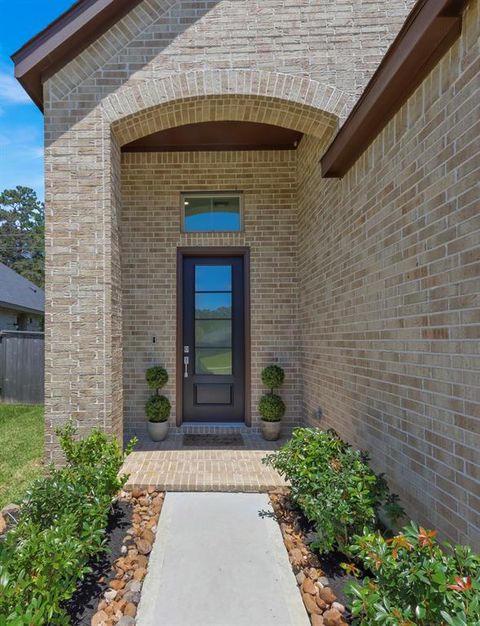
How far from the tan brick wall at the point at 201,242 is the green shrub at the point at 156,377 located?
146 millimetres

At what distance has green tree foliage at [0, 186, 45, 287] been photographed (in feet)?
112

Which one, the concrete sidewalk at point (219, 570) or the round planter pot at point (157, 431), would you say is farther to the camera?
the round planter pot at point (157, 431)

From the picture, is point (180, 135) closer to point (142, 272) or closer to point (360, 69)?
point (142, 272)

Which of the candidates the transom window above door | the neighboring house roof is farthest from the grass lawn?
the neighboring house roof

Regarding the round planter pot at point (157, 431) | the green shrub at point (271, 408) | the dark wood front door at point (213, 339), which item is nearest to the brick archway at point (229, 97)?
the dark wood front door at point (213, 339)

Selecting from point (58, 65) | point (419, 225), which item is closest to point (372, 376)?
point (419, 225)

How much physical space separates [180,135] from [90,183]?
1695 millimetres

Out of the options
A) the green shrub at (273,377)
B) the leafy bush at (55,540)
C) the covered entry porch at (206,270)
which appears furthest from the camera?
the covered entry porch at (206,270)

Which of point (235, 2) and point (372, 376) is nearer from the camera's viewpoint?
point (372, 376)

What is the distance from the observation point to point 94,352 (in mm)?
3846

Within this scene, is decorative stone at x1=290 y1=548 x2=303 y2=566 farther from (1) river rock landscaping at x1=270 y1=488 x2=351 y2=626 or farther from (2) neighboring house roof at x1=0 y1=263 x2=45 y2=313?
(2) neighboring house roof at x1=0 y1=263 x2=45 y2=313

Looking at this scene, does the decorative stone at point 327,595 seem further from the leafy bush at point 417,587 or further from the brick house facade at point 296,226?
the brick house facade at point 296,226

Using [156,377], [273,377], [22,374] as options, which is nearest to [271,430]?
[273,377]

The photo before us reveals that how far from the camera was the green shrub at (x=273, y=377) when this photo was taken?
5039mm
